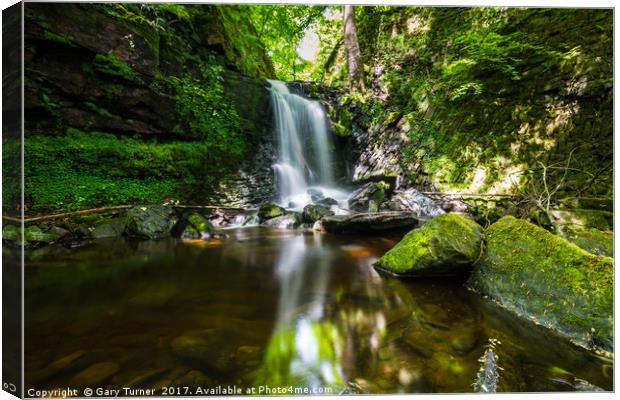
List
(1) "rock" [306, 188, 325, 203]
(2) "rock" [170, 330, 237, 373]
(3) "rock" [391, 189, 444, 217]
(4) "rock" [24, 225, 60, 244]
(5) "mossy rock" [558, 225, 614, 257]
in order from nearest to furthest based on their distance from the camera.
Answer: (2) "rock" [170, 330, 237, 373], (5) "mossy rock" [558, 225, 614, 257], (4) "rock" [24, 225, 60, 244], (3) "rock" [391, 189, 444, 217], (1) "rock" [306, 188, 325, 203]

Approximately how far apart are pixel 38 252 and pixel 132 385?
3.57 metres

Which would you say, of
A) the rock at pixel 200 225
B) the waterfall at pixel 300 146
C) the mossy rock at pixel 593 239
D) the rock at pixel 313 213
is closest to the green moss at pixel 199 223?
the rock at pixel 200 225

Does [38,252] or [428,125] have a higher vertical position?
[428,125]

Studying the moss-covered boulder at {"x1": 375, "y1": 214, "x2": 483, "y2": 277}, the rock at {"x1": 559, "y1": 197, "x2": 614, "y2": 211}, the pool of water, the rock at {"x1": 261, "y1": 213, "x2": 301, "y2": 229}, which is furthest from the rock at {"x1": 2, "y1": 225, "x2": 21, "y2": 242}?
the rock at {"x1": 261, "y1": 213, "x2": 301, "y2": 229}

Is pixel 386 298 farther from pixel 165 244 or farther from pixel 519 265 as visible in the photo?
pixel 165 244

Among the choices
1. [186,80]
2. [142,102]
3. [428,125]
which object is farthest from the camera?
[428,125]

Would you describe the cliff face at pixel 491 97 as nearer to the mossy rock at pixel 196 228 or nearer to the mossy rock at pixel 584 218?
the mossy rock at pixel 584 218

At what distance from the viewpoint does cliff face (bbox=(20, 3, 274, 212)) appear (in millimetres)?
3979

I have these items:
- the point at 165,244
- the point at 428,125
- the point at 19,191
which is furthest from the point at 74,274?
the point at 428,125

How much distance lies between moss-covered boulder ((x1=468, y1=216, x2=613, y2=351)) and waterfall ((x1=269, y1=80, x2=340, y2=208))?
6.06m

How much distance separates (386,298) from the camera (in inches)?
97.0

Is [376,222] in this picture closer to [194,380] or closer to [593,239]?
[593,239]

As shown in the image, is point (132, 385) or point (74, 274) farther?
point (74, 274)

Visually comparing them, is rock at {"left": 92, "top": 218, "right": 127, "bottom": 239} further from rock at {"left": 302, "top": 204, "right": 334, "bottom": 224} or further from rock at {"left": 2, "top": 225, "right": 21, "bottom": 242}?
rock at {"left": 2, "top": 225, "right": 21, "bottom": 242}
